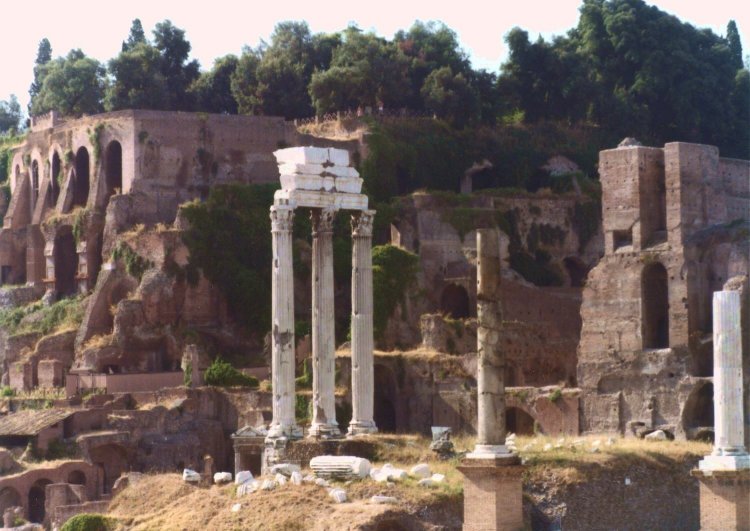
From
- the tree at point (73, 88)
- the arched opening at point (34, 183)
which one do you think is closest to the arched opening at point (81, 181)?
the arched opening at point (34, 183)

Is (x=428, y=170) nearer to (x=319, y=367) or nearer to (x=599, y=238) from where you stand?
(x=599, y=238)

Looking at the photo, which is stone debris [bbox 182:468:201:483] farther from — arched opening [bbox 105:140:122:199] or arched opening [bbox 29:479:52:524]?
arched opening [bbox 105:140:122:199]

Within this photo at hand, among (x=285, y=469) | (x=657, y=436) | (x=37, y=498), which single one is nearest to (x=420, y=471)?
(x=285, y=469)

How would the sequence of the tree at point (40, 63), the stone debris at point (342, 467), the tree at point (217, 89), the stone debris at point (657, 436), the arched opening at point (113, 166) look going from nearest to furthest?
the stone debris at point (342, 467), the stone debris at point (657, 436), the arched opening at point (113, 166), the tree at point (217, 89), the tree at point (40, 63)

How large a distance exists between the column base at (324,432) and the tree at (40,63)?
46.0 metres

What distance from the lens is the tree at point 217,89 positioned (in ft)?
284

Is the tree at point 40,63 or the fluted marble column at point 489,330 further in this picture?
the tree at point 40,63

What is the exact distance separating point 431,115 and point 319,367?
30.7 meters

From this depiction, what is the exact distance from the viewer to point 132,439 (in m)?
65.0

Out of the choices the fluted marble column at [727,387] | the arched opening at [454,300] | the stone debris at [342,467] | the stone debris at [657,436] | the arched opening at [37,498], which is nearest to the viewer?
the fluted marble column at [727,387]

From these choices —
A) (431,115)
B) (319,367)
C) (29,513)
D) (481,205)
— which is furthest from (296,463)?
(431,115)

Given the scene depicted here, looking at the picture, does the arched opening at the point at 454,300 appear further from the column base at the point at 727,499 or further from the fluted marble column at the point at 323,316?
the column base at the point at 727,499

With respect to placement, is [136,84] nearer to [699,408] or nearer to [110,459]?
[110,459]

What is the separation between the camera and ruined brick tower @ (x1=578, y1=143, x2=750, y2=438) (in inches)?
2430
